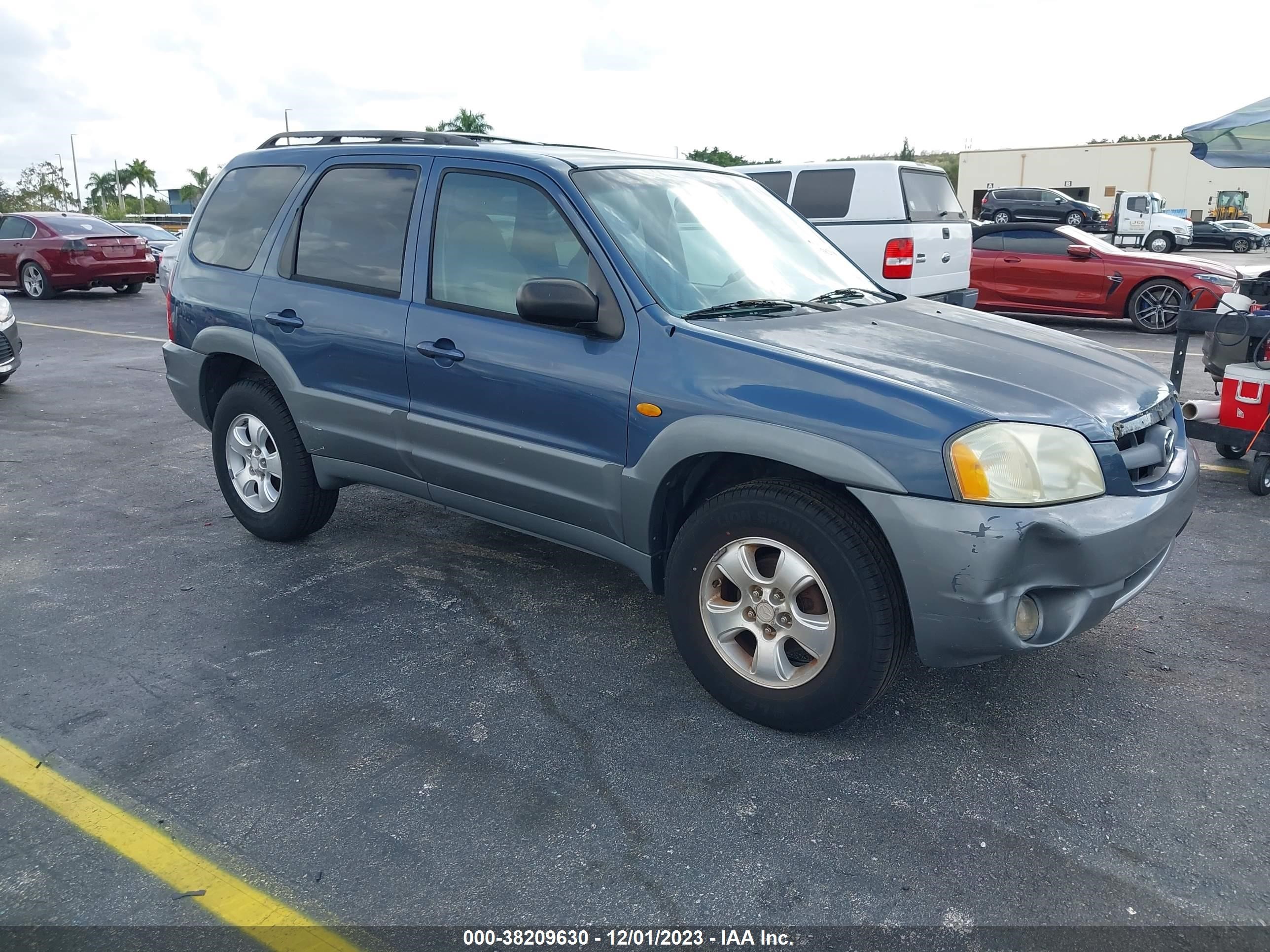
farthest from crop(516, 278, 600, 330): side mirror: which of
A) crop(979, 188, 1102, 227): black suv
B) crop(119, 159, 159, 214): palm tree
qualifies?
crop(119, 159, 159, 214): palm tree

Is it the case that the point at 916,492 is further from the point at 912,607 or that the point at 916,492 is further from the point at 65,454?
the point at 65,454

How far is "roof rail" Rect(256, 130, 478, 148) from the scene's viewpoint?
431cm

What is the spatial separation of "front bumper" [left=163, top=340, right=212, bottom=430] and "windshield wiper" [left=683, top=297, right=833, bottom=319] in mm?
2774

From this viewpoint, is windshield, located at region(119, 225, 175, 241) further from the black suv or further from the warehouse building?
the warehouse building

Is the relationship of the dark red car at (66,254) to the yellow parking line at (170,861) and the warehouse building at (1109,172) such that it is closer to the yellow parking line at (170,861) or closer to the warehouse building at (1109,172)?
the yellow parking line at (170,861)

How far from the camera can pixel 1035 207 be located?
35.6m

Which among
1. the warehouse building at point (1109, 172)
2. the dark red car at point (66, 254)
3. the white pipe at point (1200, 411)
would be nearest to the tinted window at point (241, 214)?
the white pipe at point (1200, 411)

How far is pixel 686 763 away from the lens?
3092 mm

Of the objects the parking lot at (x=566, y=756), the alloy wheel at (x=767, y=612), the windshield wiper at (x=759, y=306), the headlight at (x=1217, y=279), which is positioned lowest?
the parking lot at (x=566, y=756)

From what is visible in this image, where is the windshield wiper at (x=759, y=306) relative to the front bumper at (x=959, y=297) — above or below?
above

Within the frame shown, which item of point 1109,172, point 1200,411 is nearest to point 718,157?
point 1109,172

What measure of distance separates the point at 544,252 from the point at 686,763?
6.23 feet

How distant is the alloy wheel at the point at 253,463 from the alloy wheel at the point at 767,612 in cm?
251

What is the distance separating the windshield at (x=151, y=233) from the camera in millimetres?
24016
